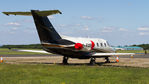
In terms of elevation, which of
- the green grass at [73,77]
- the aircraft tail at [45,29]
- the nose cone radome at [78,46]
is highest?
the aircraft tail at [45,29]

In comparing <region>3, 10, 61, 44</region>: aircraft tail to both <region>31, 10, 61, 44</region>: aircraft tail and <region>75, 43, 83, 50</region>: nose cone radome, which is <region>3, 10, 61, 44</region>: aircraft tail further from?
<region>75, 43, 83, 50</region>: nose cone radome

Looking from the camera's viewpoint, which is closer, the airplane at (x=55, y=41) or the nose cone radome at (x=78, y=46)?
the airplane at (x=55, y=41)

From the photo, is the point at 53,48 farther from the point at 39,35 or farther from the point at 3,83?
the point at 3,83

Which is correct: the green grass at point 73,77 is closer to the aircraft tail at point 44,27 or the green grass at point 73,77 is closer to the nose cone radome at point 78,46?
the aircraft tail at point 44,27

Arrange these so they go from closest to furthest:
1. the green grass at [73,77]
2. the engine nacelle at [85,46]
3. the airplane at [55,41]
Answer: the green grass at [73,77] < the airplane at [55,41] < the engine nacelle at [85,46]

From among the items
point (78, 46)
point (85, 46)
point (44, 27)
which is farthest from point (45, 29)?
point (85, 46)

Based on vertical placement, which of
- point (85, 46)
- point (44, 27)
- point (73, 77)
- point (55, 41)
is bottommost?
point (73, 77)

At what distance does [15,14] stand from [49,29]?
339cm

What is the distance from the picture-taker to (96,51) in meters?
26.5

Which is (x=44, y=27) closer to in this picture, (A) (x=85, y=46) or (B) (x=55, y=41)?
(B) (x=55, y=41)

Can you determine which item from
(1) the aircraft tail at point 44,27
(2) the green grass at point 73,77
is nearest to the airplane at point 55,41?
(1) the aircraft tail at point 44,27

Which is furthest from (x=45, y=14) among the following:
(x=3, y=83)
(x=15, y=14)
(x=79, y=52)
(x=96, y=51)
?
(x=3, y=83)

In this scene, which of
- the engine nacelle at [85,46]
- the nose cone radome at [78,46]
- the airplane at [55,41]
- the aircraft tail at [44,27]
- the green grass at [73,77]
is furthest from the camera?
the engine nacelle at [85,46]

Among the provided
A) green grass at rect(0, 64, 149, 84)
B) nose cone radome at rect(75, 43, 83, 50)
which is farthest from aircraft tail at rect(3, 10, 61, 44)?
green grass at rect(0, 64, 149, 84)
